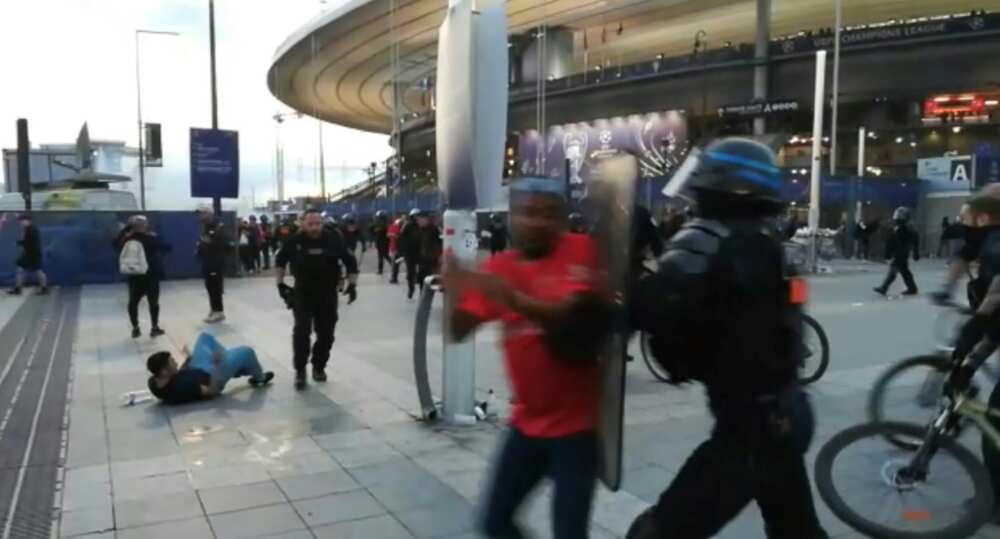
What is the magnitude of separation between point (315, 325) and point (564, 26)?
145 feet

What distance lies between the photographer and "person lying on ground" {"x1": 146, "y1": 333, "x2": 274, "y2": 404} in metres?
6.88

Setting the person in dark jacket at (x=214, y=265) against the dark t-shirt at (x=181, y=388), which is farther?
the person in dark jacket at (x=214, y=265)

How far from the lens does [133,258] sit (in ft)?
35.0

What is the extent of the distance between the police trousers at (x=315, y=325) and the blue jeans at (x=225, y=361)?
1.36 feet

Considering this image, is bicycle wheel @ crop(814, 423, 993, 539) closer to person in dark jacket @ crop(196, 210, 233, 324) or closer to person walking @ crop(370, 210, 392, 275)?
person in dark jacket @ crop(196, 210, 233, 324)

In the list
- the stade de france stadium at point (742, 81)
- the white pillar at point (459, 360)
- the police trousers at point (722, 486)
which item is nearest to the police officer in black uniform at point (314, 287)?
the white pillar at point (459, 360)

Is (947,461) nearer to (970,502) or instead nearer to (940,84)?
(970,502)

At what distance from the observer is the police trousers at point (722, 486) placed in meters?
2.15

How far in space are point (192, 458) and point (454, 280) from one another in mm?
3738

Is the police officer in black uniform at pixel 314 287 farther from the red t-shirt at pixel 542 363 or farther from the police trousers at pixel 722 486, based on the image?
the police trousers at pixel 722 486

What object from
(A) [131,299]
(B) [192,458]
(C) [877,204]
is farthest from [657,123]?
(B) [192,458]

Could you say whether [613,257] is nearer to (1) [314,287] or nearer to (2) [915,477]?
(2) [915,477]

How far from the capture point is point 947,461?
12.6 ft

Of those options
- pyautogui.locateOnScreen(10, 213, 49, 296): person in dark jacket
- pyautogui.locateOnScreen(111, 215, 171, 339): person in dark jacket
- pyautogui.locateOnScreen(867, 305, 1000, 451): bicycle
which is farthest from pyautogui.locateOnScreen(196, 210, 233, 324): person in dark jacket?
pyautogui.locateOnScreen(867, 305, 1000, 451): bicycle
